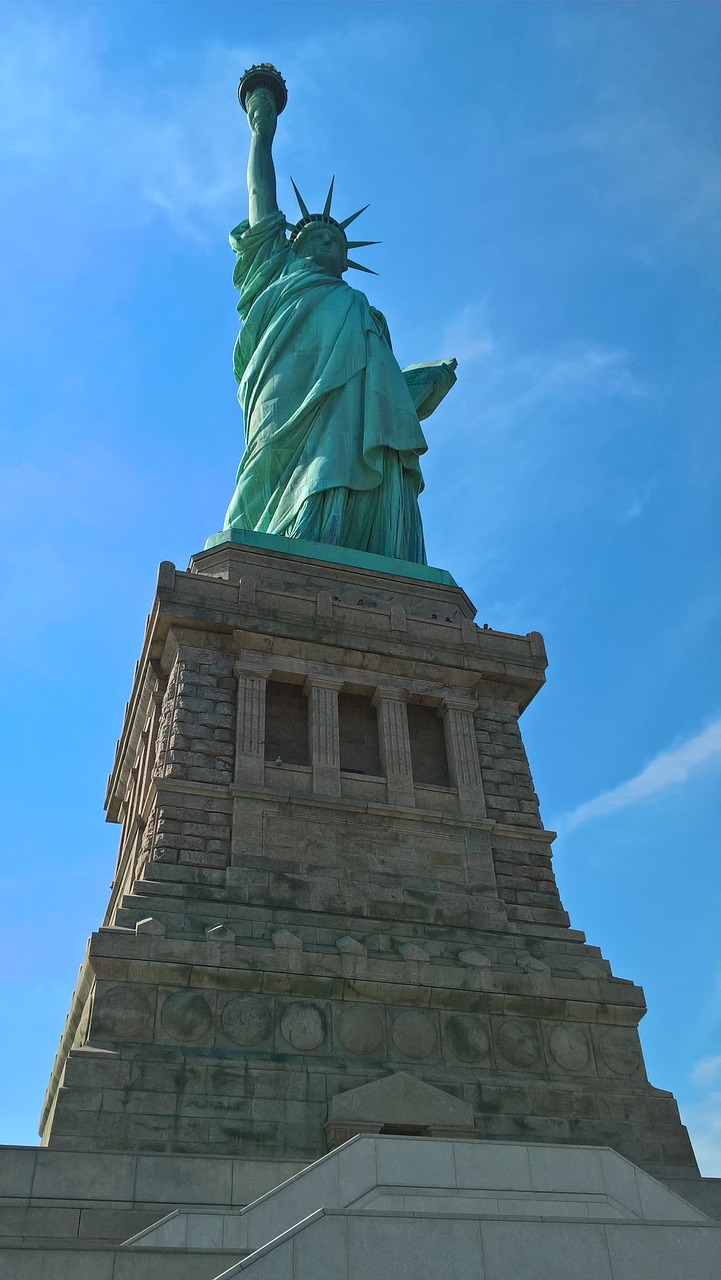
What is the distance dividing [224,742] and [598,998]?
274 inches

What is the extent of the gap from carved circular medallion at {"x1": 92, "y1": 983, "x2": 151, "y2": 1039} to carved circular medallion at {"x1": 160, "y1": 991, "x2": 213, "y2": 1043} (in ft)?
0.89

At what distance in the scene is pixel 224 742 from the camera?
18531 mm

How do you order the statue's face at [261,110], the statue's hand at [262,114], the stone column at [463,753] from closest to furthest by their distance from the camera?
the stone column at [463,753] < the statue's hand at [262,114] < the statue's face at [261,110]

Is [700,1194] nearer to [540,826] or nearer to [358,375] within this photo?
[540,826]

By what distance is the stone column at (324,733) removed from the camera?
18562mm

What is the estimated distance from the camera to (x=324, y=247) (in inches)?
1236

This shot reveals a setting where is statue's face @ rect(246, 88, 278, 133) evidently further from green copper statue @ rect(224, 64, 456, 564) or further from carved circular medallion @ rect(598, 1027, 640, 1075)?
carved circular medallion @ rect(598, 1027, 640, 1075)

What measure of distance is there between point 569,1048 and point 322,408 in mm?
15338

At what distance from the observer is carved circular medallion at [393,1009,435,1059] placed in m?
15.5

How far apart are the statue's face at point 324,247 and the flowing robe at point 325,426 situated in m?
1.98

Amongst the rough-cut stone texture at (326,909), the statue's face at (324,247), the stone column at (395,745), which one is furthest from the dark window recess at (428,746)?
the statue's face at (324,247)

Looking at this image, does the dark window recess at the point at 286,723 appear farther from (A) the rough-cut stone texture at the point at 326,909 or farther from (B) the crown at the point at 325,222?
(B) the crown at the point at 325,222

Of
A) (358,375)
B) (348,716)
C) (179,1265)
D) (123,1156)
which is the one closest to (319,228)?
(358,375)

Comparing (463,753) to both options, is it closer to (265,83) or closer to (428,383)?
(428,383)
